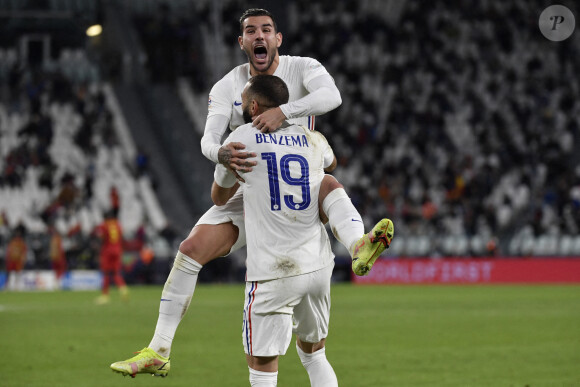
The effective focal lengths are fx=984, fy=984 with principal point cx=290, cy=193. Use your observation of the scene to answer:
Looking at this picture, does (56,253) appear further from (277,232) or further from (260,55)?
(277,232)

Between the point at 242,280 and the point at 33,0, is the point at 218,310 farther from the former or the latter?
the point at 33,0

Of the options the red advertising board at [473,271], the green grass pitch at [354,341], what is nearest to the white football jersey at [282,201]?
the green grass pitch at [354,341]

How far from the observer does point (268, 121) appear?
18.7 feet

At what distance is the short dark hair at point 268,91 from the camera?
580 cm

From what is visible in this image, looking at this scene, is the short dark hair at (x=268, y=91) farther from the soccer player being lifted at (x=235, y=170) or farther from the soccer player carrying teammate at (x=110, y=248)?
the soccer player carrying teammate at (x=110, y=248)

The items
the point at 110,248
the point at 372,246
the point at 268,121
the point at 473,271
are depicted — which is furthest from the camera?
the point at 473,271

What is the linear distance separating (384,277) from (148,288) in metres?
6.99

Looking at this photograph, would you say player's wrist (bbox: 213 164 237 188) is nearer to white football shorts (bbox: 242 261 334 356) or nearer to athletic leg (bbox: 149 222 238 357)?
athletic leg (bbox: 149 222 238 357)

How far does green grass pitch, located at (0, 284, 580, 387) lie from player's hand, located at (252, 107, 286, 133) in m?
3.69

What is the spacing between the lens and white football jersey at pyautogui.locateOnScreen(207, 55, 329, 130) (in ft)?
21.3

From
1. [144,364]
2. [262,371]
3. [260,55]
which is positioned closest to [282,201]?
[262,371]

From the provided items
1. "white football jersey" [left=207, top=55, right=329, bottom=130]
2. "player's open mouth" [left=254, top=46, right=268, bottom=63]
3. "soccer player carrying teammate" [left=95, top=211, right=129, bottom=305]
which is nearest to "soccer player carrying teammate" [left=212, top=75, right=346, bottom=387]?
"player's open mouth" [left=254, top=46, right=268, bottom=63]

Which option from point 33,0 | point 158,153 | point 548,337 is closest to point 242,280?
point 158,153

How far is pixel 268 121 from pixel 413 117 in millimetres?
28448
